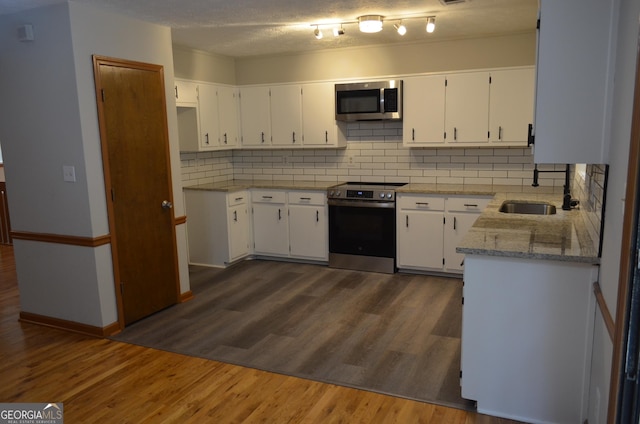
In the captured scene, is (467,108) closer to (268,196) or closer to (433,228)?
(433,228)

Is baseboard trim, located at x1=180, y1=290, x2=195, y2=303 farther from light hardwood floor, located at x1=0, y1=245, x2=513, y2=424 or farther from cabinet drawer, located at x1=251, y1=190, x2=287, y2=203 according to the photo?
cabinet drawer, located at x1=251, y1=190, x2=287, y2=203

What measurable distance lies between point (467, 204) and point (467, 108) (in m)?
0.97

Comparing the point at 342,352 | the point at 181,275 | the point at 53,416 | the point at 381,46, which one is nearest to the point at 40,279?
the point at 181,275

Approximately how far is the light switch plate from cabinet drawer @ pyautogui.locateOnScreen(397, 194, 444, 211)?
9.77 ft

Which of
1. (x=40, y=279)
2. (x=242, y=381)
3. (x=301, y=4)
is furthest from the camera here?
(x=40, y=279)

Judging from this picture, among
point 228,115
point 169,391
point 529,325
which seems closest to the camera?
point 529,325

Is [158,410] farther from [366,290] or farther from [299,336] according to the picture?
[366,290]

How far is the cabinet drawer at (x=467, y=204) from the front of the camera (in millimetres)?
4617

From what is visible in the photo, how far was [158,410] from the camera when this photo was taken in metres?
2.66

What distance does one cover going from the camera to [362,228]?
16.9ft

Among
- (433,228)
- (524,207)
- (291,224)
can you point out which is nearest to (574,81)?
(524,207)

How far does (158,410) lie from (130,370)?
0.58 metres

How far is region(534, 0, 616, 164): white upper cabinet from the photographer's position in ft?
7.13

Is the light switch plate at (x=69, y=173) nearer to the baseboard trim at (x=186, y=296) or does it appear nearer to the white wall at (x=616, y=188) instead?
the baseboard trim at (x=186, y=296)
